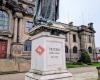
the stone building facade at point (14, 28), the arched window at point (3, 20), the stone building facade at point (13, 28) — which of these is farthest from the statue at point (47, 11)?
the arched window at point (3, 20)

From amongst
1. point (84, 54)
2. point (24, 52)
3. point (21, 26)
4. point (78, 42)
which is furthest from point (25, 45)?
point (78, 42)

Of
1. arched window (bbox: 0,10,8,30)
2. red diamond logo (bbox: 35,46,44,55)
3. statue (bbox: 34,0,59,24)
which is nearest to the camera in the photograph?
red diamond logo (bbox: 35,46,44,55)

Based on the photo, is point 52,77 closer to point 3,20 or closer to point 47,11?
point 47,11

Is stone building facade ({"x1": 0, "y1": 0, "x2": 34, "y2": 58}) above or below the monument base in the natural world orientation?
above

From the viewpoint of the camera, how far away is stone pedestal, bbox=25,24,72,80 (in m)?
3.62

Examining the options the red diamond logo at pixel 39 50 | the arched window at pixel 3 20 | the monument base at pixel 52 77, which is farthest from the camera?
the arched window at pixel 3 20

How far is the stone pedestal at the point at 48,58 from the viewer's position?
3617 mm

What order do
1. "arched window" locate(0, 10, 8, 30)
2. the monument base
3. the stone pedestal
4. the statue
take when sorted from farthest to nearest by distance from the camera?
"arched window" locate(0, 10, 8, 30) → the statue → the stone pedestal → the monument base

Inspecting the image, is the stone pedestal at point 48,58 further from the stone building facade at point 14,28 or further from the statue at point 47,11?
the stone building facade at point 14,28

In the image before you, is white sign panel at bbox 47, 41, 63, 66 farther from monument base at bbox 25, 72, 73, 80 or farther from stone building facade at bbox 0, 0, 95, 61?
stone building facade at bbox 0, 0, 95, 61

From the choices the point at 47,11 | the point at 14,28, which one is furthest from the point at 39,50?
the point at 14,28

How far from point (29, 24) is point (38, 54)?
2171 centimetres

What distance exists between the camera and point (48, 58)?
3.71 metres

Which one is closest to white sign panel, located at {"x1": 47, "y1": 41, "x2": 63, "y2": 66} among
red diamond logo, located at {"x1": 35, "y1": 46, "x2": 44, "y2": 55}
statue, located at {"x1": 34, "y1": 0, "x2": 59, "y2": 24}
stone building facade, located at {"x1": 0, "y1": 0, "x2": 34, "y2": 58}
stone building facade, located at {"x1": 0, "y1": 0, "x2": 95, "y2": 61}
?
red diamond logo, located at {"x1": 35, "y1": 46, "x2": 44, "y2": 55}
